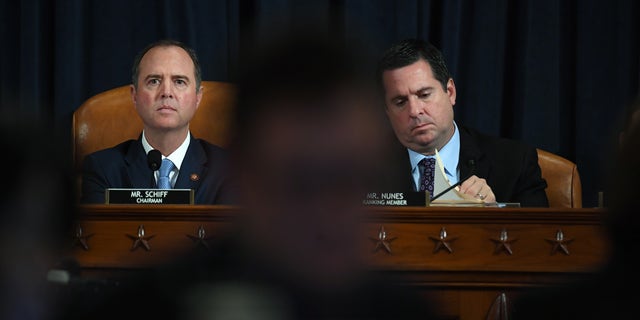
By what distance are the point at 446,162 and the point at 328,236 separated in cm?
328

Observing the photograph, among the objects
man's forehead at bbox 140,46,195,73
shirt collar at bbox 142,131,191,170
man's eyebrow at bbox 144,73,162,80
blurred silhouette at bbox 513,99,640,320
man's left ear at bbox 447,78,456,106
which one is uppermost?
man's forehead at bbox 140,46,195,73

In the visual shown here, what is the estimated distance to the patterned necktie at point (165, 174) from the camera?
144 inches

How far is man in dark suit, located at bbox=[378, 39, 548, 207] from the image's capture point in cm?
375

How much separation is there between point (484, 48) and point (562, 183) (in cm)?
121

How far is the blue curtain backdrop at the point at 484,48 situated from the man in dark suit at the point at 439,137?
1.04 meters

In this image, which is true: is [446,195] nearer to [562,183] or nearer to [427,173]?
[427,173]

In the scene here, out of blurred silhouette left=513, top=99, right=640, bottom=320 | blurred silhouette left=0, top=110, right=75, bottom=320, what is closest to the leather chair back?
blurred silhouette left=513, top=99, right=640, bottom=320

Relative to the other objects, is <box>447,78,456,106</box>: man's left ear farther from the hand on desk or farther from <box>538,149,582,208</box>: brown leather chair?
the hand on desk

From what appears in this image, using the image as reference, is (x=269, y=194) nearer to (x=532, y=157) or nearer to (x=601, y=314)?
(x=601, y=314)

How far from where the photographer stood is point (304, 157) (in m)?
0.55

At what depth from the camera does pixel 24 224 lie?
2.16 feet

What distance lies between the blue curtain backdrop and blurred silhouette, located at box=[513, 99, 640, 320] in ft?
13.0

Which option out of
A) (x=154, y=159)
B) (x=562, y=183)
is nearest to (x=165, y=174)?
(x=154, y=159)

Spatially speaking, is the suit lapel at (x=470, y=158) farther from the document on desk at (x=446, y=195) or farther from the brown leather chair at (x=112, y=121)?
the brown leather chair at (x=112, y=121)
